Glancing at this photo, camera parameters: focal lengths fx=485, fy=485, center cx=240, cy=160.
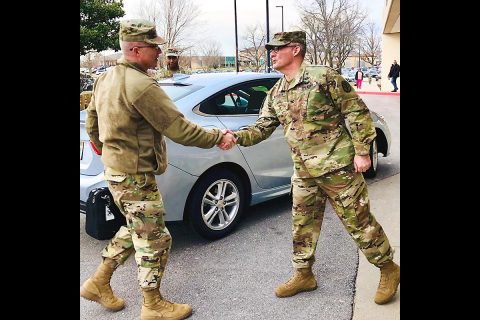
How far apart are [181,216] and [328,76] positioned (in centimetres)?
170

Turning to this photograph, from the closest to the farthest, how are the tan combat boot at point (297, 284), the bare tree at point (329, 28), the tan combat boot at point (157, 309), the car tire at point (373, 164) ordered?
1. the tan combat boot at point (157, 309)
2. the tan combat boot at point (297, 284)
3. the car tire at point (373, 164)
4. the bare tree at point (329, 28)

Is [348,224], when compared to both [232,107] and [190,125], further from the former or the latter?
[232,107]

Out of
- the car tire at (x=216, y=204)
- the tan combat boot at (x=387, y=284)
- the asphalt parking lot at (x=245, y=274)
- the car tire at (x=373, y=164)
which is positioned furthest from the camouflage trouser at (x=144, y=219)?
the car tire at (x=373, y=164)

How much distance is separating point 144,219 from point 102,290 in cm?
65

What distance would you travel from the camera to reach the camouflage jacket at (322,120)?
2918 mm

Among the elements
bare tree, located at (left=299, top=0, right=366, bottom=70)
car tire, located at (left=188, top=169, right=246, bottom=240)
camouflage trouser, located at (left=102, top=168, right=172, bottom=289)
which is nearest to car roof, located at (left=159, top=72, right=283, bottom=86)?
car tire, located at (left=188, top=169, right=246, bottom=240)

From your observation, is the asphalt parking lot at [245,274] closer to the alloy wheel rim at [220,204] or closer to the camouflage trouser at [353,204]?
the alloy wheel rim at [220,204]

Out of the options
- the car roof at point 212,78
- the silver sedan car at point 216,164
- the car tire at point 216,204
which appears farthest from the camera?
the car roof at point 212,78

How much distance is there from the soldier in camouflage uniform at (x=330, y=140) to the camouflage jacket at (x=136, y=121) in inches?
23.5

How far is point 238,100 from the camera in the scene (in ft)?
15.1

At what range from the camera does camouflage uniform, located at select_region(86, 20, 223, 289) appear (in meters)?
2.69

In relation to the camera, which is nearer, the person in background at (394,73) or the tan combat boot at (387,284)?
the tan combat boot at (387,284)

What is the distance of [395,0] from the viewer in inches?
747
